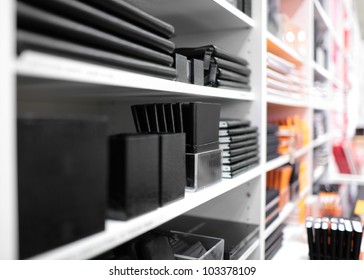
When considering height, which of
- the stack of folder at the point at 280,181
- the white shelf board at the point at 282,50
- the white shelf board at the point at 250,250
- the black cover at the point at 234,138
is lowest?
the white shelf board at the point at 250,250

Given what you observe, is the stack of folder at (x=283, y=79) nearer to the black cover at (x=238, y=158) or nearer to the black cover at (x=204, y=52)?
the black cover at (x=238, y=158)

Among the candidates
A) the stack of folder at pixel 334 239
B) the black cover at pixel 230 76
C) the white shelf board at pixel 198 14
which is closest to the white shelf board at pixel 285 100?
the black cover at pixel 230 76

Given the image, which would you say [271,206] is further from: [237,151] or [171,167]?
[171,167]

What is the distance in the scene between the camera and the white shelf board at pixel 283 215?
169cm

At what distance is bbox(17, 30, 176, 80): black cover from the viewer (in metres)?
0.55

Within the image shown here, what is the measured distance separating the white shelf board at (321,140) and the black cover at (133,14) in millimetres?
2175

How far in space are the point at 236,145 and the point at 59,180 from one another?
86 centimetres

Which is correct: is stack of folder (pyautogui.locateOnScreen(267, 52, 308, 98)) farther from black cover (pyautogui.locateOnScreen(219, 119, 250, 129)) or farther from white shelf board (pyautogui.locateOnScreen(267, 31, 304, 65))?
black cover (pyautogui.locateOnScreen(219, 119, 250, 129))

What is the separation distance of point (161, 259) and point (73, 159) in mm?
556

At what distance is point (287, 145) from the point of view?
203 cm

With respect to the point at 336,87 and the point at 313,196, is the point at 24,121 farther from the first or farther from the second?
the point at 336,87

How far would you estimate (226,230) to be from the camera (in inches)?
59.1

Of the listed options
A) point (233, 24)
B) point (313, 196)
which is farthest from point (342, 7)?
point (233, 24)

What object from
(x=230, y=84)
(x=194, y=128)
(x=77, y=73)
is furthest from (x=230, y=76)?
(x=77, y=73)
